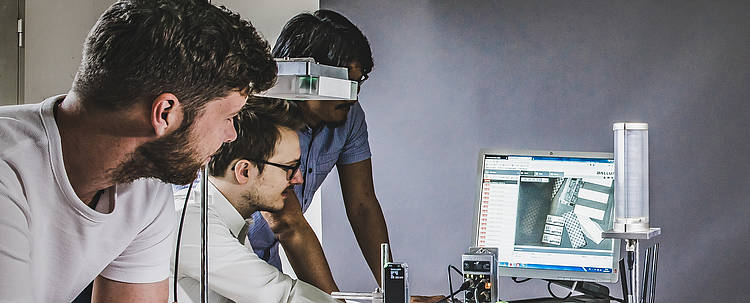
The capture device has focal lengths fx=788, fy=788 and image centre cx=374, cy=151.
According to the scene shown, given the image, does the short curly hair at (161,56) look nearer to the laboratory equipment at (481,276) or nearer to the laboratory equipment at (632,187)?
the laboratory equipment at (481,276)

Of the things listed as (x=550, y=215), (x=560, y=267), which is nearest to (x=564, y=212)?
(x=550, y=215)

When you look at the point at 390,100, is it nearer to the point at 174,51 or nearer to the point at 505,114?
the point at 505,114

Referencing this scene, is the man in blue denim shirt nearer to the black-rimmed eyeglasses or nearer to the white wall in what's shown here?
the black-rimmed eyeglasses

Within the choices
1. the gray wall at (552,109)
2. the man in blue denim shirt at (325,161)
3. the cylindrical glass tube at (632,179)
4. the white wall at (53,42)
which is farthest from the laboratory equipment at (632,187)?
the white wall at (53,42)

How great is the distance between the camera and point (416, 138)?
2.70 metres

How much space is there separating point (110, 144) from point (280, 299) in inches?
51.7

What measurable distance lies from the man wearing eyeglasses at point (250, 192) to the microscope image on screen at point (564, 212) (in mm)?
794

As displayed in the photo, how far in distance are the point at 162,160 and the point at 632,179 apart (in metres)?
1.21

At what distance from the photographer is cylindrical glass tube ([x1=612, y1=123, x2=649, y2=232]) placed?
2.04m

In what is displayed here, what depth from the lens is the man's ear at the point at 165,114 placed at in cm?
140

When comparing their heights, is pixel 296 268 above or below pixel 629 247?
below

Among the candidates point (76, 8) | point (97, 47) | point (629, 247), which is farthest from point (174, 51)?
point (76, 8)

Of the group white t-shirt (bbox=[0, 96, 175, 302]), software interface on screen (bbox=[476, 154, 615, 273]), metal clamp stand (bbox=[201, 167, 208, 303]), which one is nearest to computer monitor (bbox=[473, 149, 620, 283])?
software interface on screen (bbox=[476, 154, 615, 273])

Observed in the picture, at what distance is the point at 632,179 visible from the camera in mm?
2047
